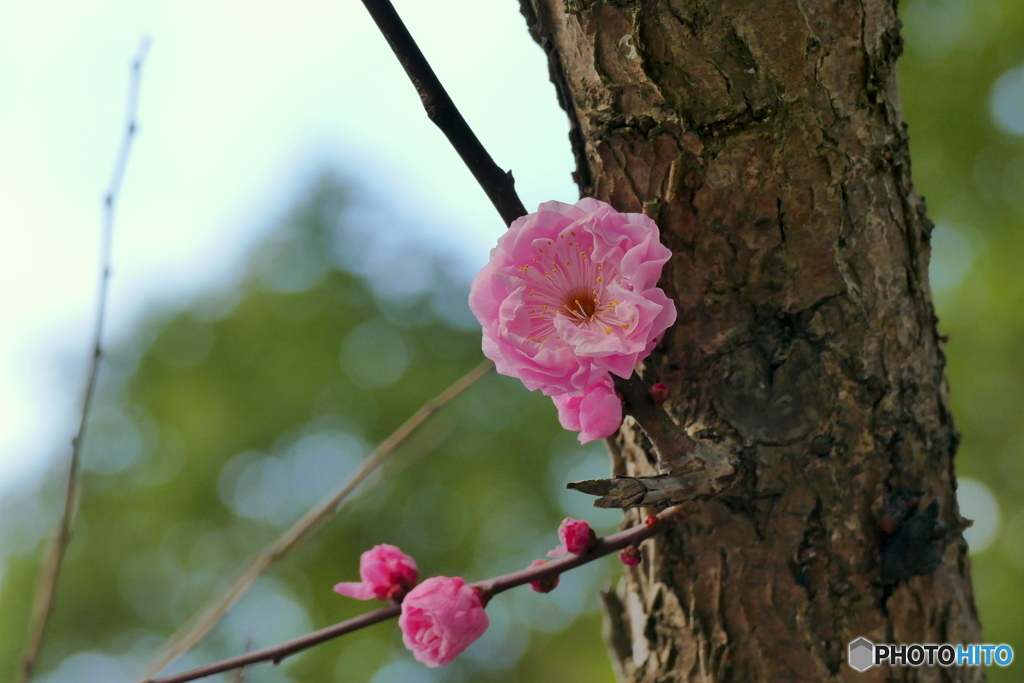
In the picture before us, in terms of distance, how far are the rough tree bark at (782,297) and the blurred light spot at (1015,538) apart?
3.31 m

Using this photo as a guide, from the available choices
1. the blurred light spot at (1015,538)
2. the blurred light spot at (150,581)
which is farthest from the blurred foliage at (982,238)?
the blurred light spot at (150,581)

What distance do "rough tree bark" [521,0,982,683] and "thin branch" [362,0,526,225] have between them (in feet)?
0.67

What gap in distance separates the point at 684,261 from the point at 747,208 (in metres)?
0.08

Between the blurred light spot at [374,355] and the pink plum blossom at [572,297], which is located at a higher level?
the blurred light spot at [374,355]

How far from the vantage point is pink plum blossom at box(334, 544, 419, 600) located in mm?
783

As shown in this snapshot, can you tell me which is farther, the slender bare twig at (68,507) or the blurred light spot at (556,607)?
the blurred light spot at (556,607)

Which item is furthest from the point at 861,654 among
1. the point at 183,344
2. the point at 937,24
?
the point at 183,344

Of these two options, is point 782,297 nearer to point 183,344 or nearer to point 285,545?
point 285,545

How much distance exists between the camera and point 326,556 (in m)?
4.71

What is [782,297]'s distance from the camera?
2.49 ft

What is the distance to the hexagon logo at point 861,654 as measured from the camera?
747 mm

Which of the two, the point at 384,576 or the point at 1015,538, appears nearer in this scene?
the point at 384,576

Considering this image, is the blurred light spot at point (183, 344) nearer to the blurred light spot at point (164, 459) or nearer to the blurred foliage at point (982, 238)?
the blurred light spot at point (164, 459)

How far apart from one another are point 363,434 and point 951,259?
11.7ft
